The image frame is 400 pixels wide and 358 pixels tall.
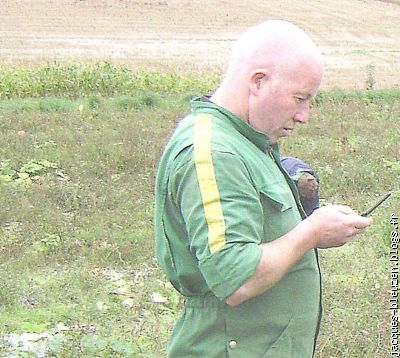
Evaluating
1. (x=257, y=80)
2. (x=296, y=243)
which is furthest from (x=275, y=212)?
(x=257, y=80)

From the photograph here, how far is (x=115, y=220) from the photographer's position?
7.29 m

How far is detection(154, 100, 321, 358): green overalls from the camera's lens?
77.2 inches

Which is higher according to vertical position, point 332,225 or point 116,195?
point 332,225

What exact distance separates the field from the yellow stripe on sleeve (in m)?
2.47

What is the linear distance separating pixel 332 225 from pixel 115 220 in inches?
211

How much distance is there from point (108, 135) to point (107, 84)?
4460 millimetres

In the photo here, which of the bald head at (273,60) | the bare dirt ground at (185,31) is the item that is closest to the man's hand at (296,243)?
the bald head at (273,60)

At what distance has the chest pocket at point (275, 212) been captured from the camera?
A: 212cm

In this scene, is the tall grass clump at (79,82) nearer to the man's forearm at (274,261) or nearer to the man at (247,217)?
the man at (247,217)

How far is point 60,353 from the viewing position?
4320 millimetres

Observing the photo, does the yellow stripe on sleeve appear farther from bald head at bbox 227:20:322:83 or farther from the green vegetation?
the green vegetation

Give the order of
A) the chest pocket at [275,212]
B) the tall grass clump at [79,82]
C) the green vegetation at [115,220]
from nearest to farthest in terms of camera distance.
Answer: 1. the chest pocket at [275,212]
2. the green vegetation at [115,220]
3. the tall grass clump at [79,82]

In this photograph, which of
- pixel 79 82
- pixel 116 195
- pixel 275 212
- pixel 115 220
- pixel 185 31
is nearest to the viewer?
pixel 275 212

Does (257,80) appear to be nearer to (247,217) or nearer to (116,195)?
(247,217)
